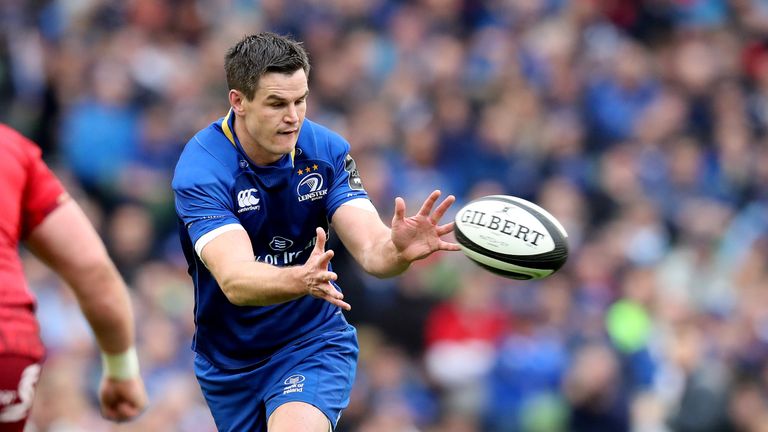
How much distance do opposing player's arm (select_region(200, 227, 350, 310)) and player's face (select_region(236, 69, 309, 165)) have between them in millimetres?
453

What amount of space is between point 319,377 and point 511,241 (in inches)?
43.6

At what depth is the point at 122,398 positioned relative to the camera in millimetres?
5039

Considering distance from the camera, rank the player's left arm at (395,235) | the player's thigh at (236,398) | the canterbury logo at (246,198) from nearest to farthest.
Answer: the player's left arm at (395,235) → the canterbury logo at (246,198) → the player's thigh at (236,398)

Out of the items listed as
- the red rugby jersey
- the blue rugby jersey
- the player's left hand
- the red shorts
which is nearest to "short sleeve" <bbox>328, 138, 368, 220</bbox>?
the blue rugby jersey

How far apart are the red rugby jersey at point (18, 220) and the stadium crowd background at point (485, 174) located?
5.36m

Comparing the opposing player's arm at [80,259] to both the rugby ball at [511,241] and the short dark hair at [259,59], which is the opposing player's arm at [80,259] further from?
the rugby ball at [511,241]

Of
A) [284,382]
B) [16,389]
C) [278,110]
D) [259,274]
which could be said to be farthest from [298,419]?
[16,389]

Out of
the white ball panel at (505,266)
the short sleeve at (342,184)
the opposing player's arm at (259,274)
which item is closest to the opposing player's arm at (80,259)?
the opposing player's arm at (259,274)

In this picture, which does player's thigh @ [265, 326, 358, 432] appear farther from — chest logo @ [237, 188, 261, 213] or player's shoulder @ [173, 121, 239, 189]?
player's shoulder @ [173, 121, 239, 189]

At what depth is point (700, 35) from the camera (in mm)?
15438

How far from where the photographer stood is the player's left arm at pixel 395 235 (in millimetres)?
5539

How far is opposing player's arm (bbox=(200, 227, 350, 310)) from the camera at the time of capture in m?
5.06

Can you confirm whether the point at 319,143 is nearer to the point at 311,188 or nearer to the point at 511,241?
the point at 311,188

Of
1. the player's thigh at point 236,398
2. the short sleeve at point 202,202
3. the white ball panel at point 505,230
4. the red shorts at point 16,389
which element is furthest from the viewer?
the player's thigh at point 236,398
